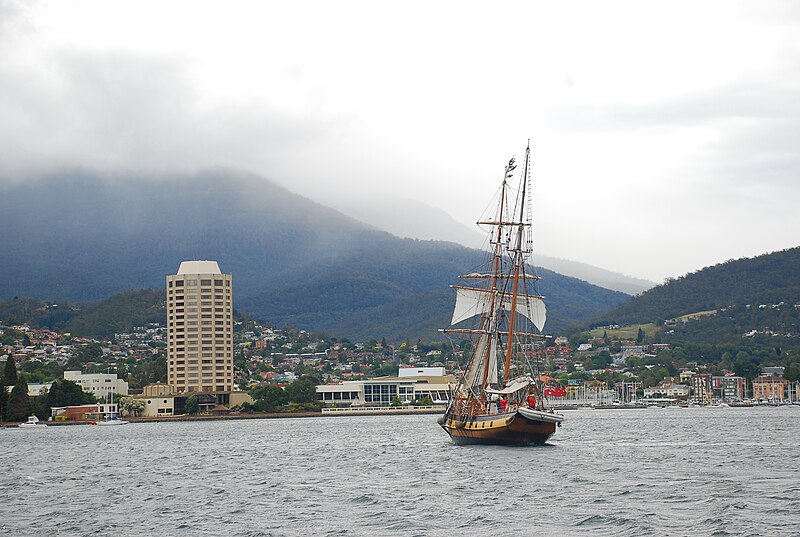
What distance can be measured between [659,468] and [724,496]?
14.8 m

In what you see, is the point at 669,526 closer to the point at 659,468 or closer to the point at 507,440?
the point at 659,468

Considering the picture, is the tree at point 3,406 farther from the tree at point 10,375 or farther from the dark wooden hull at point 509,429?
the dark wooden hull at point 509,429

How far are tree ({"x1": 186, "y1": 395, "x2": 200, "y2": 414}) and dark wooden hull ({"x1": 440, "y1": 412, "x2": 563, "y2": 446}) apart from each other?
104 metres

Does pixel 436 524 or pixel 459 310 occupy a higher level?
pixel 459 310

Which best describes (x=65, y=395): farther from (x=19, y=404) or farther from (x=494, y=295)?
(x=494, y=295)

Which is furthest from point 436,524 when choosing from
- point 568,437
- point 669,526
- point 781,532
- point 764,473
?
point 568,437

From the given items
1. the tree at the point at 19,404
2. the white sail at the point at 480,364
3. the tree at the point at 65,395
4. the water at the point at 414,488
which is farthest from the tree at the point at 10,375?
the white sail at the point at 480,364

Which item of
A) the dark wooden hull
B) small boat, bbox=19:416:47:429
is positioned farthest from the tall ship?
small boat, bbox=19:416:47:429

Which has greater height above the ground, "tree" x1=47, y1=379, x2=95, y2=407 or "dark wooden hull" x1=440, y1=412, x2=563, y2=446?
"tree" x1=47, y1=379, x2=95, y2=407

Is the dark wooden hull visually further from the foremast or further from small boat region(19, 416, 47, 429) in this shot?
small boat region(19, 416, 47, 429)

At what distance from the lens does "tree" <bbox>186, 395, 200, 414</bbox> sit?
18775cm

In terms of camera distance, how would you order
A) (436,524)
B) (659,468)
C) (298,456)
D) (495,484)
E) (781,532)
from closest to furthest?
(781,532) → (436,524) → (495,484) → (659,468) → (298,456)

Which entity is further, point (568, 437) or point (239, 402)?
point (239, 402)

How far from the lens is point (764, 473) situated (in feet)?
203
